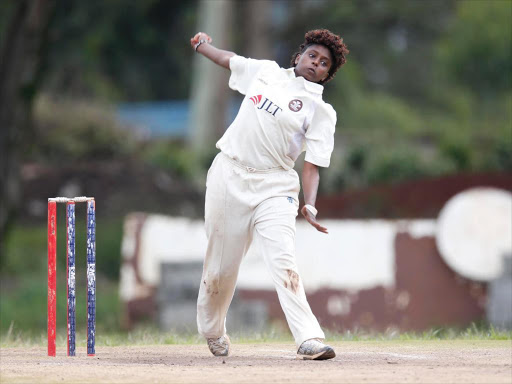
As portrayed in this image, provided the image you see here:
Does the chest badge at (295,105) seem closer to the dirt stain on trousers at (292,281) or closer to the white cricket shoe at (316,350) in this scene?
the dirt stain on trousers at (292,281)

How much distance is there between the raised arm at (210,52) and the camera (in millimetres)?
7945

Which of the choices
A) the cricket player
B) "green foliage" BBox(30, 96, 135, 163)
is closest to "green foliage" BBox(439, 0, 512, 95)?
"green foliage" BBox(30, 96, 135, 163)

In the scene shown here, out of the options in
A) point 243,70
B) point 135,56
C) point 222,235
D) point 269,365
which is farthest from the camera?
point 135,56

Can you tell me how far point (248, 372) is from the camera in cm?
659

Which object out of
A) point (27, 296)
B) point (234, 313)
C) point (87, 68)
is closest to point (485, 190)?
point (234, 313)

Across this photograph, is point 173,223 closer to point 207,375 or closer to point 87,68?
point 207,375

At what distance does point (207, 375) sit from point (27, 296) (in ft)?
46.3

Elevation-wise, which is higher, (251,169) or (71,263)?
(251,169)

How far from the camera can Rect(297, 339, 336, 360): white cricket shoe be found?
23.5 ft

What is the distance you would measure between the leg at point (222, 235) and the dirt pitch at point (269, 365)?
1.42 feet

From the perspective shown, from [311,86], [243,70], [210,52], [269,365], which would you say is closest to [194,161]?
[210,52]

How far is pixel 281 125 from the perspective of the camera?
7.47 meters

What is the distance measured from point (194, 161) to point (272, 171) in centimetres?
1617

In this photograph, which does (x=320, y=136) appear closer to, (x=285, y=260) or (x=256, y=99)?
(x=256, y=99)
